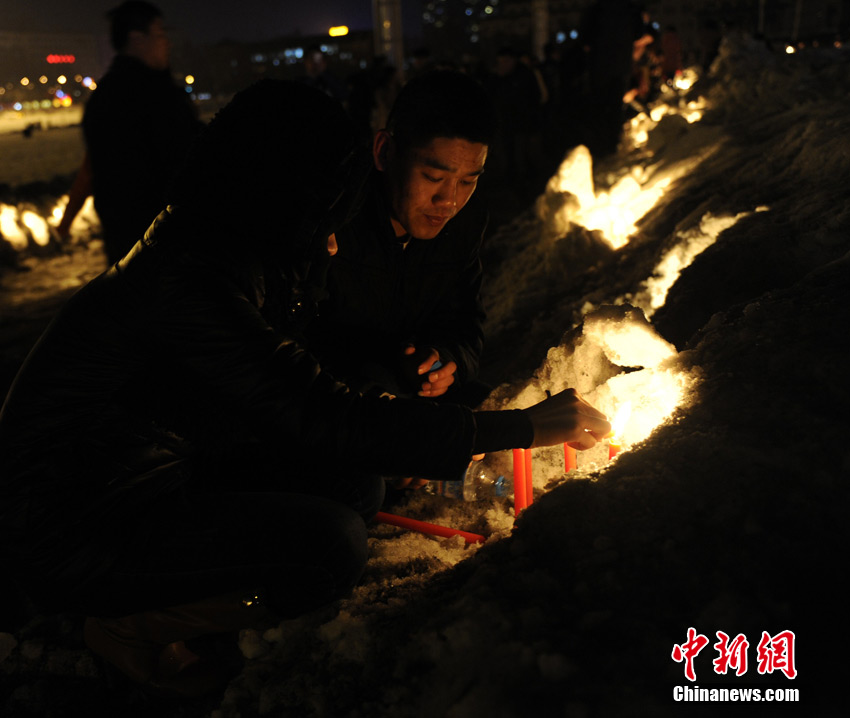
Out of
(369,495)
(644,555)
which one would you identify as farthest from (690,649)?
(369,495)

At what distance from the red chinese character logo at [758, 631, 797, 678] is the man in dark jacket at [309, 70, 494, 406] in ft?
5.01

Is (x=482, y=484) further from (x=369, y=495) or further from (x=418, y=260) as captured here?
(x=418, y=260)

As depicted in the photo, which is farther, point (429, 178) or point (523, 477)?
point (429, 178)

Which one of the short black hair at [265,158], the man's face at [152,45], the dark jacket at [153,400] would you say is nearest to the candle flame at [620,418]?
the dark jacket at [153,400]

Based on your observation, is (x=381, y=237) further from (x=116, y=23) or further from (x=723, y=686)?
(x=116, y=23)

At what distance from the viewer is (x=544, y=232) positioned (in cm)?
545

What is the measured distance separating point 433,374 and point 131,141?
245 cm

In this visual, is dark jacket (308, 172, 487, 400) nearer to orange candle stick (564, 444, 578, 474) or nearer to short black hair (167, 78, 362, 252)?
orange candle stick (564, 444, 578, 474)

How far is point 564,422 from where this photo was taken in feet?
6.35

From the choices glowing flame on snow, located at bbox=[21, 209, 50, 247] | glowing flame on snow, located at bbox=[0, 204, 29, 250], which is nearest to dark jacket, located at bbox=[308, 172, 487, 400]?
Result: glowing flame on snow, located at bbox=[0, 204, 29, 250]

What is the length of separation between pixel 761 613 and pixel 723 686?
0.56 ft

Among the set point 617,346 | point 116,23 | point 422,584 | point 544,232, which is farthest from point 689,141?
point 422,584

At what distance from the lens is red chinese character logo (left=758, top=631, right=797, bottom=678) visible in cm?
135

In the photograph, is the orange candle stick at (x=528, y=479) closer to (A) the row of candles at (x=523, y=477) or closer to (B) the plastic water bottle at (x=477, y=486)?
(A) the row of candles at (x=523, y=477)
